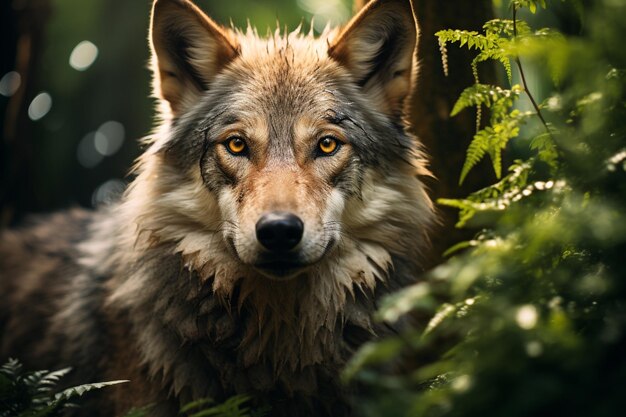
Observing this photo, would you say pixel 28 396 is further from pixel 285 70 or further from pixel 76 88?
pixel 76 88

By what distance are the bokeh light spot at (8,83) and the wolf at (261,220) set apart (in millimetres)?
5683

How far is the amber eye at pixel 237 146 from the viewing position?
11.7 feet

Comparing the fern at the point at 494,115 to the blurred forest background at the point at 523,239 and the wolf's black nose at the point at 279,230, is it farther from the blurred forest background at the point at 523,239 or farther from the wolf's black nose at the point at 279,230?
the wolf's black nose at the point at 279,230

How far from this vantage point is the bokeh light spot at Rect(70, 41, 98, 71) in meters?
13.9

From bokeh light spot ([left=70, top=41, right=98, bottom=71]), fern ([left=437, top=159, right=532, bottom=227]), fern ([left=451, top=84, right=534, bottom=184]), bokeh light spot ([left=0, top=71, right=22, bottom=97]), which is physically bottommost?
fern ([left=437, top=159, right=532, bottom=227])

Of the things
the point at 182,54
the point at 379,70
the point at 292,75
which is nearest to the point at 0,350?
the point at 182,54

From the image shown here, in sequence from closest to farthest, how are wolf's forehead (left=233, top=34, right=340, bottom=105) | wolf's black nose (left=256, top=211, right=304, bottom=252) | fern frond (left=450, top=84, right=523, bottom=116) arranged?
fern frond (left=450, top=84, right=523, bottom=116)
wolf's black nose (left=256, top=211, right=304, bottom=252)
wolf's forehead (left=233, top=34, right=340, bottom=105)

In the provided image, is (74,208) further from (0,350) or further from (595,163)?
(595,163)

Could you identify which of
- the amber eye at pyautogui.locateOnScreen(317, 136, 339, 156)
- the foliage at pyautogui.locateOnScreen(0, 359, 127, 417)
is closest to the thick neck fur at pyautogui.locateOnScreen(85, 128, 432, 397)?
the amber eye at pyautogui.locateOnScreen(317, 136, 339, 156)

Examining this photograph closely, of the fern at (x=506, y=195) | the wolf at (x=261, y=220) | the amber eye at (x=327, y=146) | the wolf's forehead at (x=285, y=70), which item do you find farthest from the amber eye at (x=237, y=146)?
the fern at (x=506, y=195)

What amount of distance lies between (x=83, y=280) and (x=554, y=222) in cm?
382

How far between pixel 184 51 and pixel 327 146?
125cm

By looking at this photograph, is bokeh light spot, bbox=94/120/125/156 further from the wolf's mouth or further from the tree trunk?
the wolf's mouth

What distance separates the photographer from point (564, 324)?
1.64m
